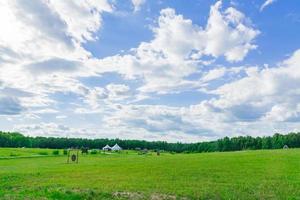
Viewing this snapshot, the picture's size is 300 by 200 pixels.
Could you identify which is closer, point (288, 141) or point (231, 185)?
point (231, 185)

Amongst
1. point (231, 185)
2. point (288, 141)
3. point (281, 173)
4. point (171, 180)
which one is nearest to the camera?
point (231, 185)

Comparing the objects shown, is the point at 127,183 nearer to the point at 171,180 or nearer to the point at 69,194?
the point at 171,180

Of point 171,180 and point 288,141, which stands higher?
point 288,141

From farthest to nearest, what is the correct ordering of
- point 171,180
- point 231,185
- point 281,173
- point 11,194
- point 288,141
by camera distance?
1. point 288,141
2. point 281,173
3. point 171,180
4. point 231,185
5. point 11,194

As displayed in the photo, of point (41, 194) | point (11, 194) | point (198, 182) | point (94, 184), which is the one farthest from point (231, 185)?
point (11, 194)

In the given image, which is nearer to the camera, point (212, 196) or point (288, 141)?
point (212, 196)

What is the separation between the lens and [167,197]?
23953 millimetres

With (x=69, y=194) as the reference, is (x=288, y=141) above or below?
above

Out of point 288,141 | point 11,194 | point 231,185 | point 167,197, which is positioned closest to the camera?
point 167,197

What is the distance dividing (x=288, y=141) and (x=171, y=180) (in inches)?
6344

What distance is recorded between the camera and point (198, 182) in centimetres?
3069

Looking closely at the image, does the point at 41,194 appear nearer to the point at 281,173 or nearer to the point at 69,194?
the point at 69,194

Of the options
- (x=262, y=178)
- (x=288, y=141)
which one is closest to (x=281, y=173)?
(x=262, y=178)

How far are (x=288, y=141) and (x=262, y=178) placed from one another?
157003mm
